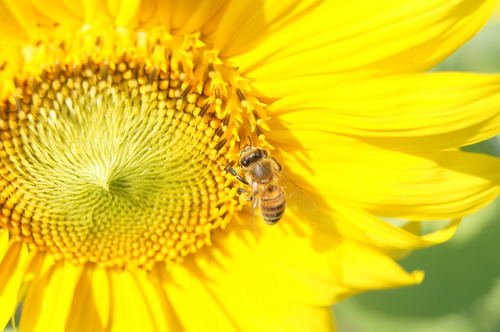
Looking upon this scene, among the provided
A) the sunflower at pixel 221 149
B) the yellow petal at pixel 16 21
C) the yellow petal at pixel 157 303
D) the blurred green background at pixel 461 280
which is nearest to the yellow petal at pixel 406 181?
the sunflower at pixel 221 149

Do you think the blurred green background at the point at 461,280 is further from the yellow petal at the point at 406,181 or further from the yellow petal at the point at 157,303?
the yellow petal at the point at 157,303

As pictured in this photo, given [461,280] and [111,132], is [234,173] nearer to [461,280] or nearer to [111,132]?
[111,132]

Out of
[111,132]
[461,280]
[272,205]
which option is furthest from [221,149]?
[461,280]

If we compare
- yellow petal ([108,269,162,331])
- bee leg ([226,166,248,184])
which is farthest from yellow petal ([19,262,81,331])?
bee leg ([226,166,248,184])

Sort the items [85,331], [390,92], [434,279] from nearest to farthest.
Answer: [390,92], [85,331], [434,279]

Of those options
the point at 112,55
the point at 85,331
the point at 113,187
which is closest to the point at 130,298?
the point at 85,331

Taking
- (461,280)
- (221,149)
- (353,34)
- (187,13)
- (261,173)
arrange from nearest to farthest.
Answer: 1. (353,34)
2. (187,13)
3. (261,173)
4. (221,149)
5. (461,280)

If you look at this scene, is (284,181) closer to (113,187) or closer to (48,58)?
(113,187)
